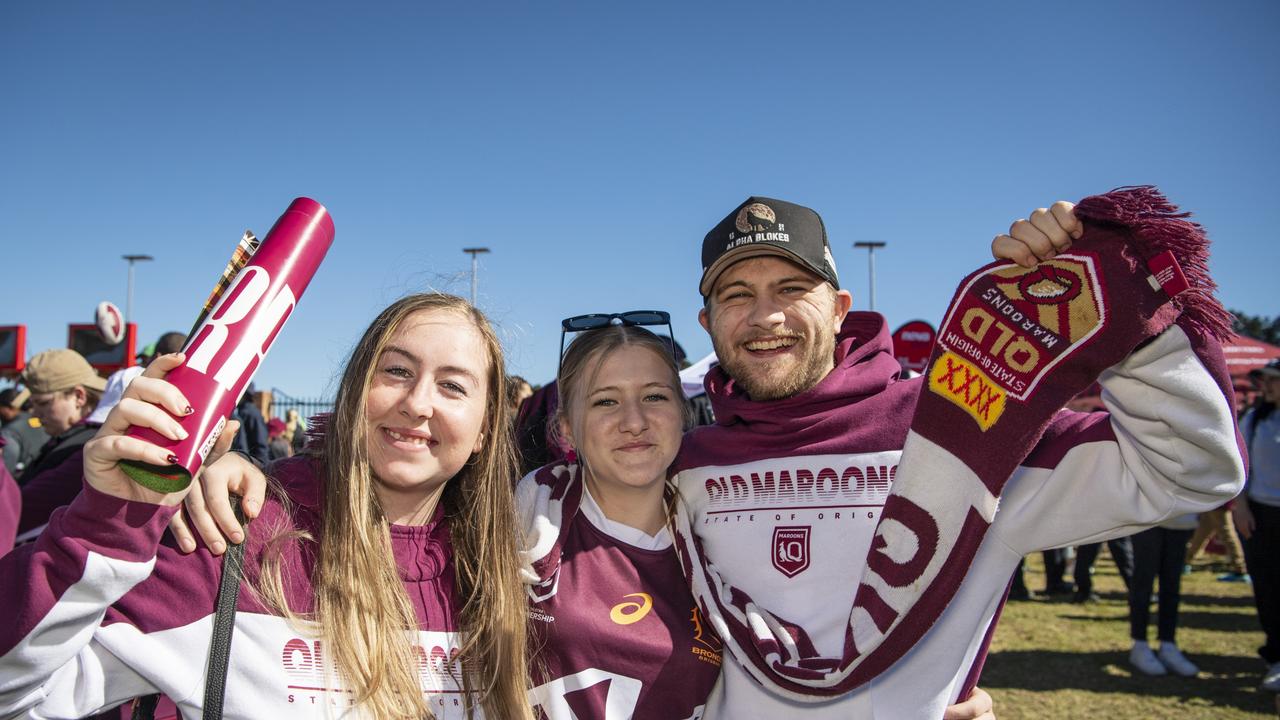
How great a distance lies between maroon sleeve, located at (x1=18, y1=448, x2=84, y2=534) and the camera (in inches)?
125

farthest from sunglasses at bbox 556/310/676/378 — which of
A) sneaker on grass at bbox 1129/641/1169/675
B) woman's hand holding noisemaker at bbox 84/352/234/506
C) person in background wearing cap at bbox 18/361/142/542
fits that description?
sneaker on grass at bbox 1129/641/1169/675

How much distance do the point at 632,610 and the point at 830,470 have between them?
0.70m

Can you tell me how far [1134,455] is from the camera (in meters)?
1.78

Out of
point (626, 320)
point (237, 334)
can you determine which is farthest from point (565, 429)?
point (237, 334)

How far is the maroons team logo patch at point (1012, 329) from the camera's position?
168 cm

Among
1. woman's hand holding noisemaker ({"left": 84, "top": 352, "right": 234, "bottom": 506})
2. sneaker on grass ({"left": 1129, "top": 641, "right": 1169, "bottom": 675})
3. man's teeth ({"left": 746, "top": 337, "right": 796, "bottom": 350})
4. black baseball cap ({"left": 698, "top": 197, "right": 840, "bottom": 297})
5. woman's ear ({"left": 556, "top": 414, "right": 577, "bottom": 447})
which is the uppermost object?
black baseball cap ({"left": 698, "top": 197, "right": 840, "bottom": 297})

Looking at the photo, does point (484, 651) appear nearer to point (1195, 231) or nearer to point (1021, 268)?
point (1021, 268)

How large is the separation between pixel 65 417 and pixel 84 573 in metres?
4.86

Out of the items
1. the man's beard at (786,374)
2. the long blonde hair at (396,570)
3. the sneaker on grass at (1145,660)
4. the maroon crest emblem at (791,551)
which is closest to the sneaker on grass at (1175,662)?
the sneaker on grass at (1145,660)

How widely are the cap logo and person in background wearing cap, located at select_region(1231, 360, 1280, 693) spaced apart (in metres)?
5.12

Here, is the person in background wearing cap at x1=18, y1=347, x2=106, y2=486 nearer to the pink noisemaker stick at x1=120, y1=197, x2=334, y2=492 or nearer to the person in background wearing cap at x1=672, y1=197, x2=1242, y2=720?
the pink noisemaker stick at x1=120, y1=197, x2=334, y2=492

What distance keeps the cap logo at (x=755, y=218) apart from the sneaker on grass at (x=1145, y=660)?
6.01 metres

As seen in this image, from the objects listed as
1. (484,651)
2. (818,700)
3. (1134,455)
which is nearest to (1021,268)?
(1134,455)

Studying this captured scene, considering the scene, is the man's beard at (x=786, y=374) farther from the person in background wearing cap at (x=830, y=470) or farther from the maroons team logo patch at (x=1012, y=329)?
the maroons team logo patch at (x=1012, y=329)
